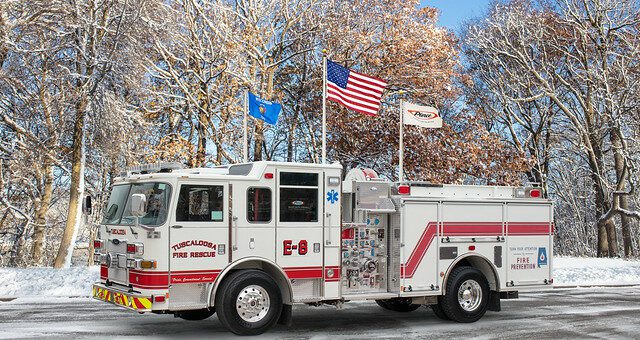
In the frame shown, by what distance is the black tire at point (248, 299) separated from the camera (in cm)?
963

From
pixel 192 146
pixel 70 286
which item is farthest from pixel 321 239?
pixel 192 146

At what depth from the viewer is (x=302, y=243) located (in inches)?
407

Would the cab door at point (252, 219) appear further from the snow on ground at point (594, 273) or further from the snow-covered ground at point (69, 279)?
the snow on ground at point (594, 273)

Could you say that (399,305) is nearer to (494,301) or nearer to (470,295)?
(470,295)

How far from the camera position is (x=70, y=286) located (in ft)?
53.1

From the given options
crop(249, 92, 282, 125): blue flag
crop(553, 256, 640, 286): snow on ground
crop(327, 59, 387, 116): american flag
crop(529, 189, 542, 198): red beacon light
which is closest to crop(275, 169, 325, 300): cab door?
crop(529, 189, 542, 198): red beacon light

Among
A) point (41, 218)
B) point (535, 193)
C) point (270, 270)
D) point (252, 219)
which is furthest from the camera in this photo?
point (41, 218)

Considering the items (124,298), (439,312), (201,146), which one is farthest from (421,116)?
(201,146)

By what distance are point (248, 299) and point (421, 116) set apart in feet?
27.6

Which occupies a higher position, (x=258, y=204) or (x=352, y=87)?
(x=352, y=87)

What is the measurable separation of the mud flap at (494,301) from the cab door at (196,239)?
5.26m

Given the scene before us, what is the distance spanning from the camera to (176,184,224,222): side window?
31.3 feet

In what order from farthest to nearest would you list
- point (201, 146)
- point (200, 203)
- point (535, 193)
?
point (201, 146), point (535, 193), point (200, 203)

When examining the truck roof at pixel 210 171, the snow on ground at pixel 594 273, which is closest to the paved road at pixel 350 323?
the truck roof at pixel 210 171
